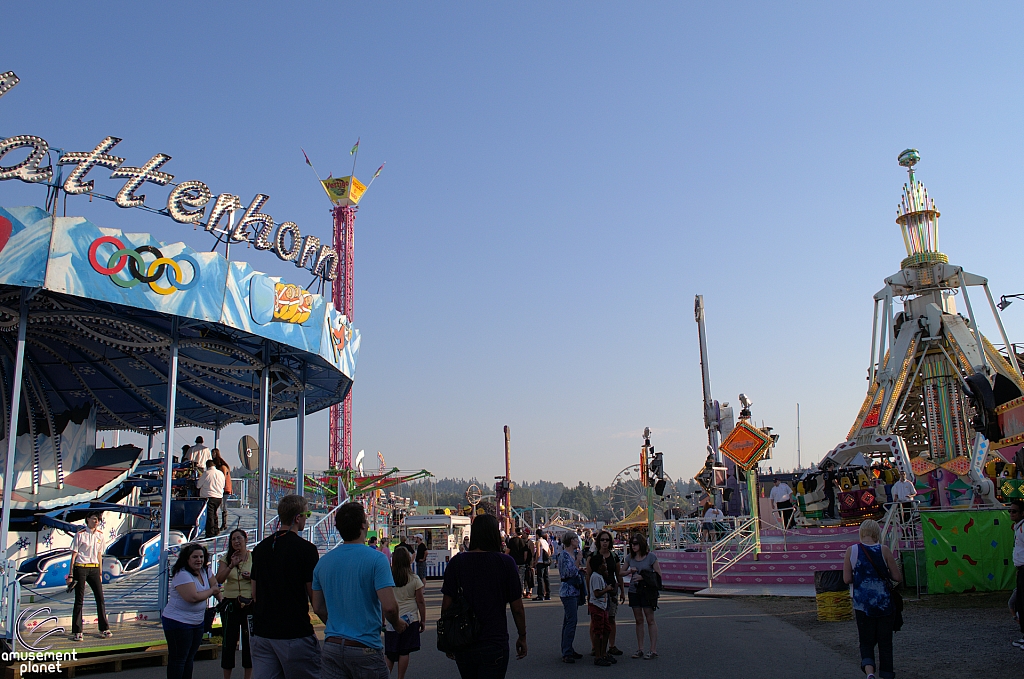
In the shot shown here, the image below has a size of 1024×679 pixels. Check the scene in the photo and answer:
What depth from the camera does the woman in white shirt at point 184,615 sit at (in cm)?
690

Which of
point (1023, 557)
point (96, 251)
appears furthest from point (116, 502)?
point (1023, 557)

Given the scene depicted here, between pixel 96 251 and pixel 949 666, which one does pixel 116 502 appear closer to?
pixel 96 251

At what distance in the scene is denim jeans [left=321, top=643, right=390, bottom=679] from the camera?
4.83m

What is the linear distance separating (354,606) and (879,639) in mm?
5159

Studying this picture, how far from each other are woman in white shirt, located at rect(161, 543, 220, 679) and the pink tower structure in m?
47.0

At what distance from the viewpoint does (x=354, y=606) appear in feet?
16.1

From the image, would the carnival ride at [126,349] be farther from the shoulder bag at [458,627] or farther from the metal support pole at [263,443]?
the shoulder bag at [458,627]

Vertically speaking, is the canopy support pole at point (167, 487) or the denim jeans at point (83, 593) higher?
the canopy support pole at point (167, 487)

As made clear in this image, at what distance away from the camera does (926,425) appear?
3569cm

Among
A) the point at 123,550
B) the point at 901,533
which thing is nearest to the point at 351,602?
the point at 901,533

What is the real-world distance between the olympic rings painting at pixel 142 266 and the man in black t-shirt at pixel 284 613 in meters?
8.19

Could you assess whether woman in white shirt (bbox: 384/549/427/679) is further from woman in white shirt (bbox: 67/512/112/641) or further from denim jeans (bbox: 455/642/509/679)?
woman in white shirt (bbox: 67/512/112/641)

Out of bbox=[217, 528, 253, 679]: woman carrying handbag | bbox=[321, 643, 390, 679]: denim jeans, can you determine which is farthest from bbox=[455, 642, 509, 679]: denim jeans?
bbox=[217, 528, 253, 679]: woman carrying handbag

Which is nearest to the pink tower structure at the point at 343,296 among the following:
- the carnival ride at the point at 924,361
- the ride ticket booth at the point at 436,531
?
the ride ticket booth at the point at 436,531
